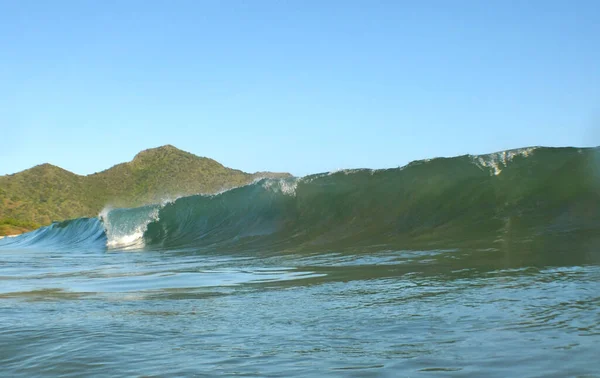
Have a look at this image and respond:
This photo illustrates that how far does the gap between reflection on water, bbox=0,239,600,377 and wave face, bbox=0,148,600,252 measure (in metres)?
4.32

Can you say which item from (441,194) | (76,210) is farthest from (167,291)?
(76,210)

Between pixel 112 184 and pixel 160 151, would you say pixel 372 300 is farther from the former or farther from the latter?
pixel 160 151

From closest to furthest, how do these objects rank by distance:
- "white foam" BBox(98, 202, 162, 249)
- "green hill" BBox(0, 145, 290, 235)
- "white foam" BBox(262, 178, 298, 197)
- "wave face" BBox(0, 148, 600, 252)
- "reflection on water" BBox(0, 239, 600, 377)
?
"reflection on water" BBox(0, 239, 600, 377), "wave face" BBox(0, 148, 600, 252), "white foam" BBox(262, 178, 298, 197), "white foam" BBox(98, 202, 162, 249), "green hill" BBox(0, 145, 290, 235)

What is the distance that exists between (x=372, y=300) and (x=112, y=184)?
4457 inches

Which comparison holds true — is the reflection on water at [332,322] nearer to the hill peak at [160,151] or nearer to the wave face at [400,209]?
the wave face at [400,209]

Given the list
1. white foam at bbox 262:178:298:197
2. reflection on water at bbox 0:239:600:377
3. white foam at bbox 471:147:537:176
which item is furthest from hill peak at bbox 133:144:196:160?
reflection on water at bbox 0:239:600:377

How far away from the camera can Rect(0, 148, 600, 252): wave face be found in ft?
44.3

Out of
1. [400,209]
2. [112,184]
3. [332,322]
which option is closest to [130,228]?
[400,209]

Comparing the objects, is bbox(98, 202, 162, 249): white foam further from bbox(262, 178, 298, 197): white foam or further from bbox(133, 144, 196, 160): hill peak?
bbox(133, 144, 196, 160): hill peak

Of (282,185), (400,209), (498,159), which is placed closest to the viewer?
(400,209)

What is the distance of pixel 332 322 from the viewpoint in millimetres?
5141

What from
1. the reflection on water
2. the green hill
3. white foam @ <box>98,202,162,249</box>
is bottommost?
the reflection on water

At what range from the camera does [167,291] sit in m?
7.89

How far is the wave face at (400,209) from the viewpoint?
13.5 meters
